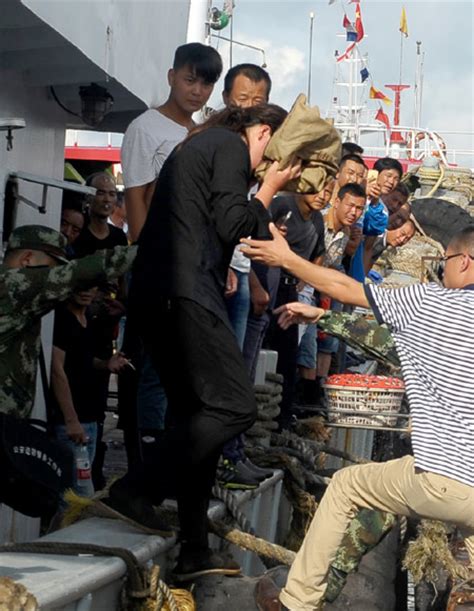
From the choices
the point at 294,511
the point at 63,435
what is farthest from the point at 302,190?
the point at 294,511

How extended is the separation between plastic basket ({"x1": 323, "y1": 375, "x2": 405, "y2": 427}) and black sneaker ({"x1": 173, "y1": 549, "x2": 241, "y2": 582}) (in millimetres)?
3160

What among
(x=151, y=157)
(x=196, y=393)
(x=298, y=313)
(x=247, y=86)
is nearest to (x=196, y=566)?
(x=196, y=393)

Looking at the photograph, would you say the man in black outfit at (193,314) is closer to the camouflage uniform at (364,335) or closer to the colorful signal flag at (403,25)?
the camouflage uniform at (364,335)

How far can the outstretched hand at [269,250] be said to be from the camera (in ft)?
16.4

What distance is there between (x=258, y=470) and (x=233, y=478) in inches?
16.9

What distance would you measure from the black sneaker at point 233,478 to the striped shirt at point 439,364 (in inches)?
47.6

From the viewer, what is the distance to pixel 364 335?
746cm

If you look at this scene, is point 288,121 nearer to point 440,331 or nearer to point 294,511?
point 440,331

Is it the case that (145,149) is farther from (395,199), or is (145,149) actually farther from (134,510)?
(395,199)

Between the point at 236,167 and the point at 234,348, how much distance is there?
699 mm

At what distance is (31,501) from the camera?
16.6 ft

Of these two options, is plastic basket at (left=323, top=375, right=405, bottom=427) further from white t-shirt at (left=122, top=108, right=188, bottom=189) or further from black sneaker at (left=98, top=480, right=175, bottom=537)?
black sneaker at (left=98, top=480, right=175, bottom=537)

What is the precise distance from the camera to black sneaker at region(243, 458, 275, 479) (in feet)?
21.0

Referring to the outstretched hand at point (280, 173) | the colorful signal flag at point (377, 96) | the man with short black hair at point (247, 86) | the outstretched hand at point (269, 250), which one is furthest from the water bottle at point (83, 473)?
the colorful signal flag at point (377, 96)
